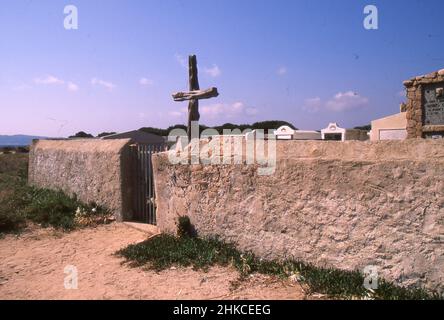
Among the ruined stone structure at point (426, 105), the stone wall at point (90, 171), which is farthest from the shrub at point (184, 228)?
the ruined stone structure at point (426, 105)

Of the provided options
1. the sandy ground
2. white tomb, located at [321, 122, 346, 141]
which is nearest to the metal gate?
the sandy ground

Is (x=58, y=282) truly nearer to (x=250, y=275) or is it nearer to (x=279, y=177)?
(x=250, y=275)

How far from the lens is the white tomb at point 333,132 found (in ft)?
60.1

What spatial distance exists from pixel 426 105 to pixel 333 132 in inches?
338

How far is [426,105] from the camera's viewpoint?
9.97m

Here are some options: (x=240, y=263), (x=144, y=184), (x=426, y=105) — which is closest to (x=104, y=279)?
(x=240, y=263)

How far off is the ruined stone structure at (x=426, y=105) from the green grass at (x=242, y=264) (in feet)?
26.2

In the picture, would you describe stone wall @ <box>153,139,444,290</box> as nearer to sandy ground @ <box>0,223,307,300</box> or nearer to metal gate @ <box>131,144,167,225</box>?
sandy ground @ <box>0,223,307,300</box>

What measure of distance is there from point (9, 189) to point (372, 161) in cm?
1045

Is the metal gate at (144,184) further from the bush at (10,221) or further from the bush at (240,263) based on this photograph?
the bush at (10,221)

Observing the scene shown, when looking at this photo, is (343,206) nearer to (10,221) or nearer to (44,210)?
(44,210)

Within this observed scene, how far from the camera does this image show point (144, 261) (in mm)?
4938

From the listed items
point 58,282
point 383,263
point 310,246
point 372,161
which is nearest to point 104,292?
point 58,282

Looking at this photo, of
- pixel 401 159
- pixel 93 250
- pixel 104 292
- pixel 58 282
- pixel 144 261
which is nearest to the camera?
pixel 401 159
